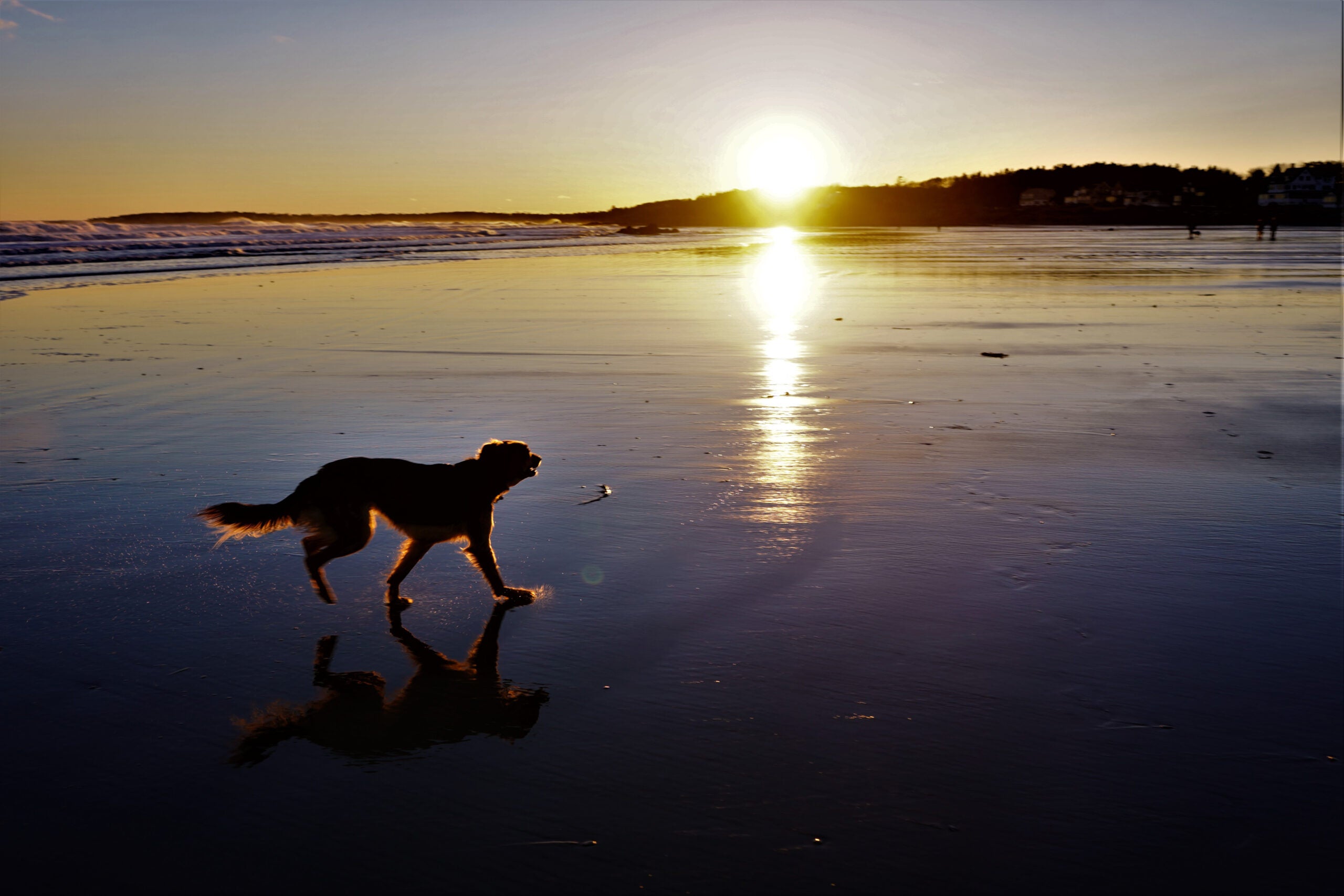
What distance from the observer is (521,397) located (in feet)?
33.3

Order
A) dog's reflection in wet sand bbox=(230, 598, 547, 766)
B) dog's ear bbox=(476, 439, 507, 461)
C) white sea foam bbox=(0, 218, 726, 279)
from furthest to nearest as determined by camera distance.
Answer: white sea foam bbox=(0, 218, 726, 279), dog's ear bbox=(476, 439, 507, 461), dog's reflection in wet sand bbox=(230, 598, 547, 766)

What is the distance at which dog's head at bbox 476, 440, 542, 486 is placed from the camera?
525cm

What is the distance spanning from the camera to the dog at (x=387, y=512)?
201 inches

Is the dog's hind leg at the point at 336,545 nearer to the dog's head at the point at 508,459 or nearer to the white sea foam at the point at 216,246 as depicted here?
the dog's head at the point at 508,459

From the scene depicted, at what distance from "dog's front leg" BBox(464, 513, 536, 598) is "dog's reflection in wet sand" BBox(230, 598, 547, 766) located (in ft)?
2.05

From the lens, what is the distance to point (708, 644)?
4469 mm

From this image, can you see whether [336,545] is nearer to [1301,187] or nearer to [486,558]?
[486,558]

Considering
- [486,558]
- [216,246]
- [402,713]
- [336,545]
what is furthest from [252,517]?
[216,246]

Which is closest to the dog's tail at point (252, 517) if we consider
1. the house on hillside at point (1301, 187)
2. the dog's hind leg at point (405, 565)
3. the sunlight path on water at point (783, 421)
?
the dog's hind leg at point (405, 565)

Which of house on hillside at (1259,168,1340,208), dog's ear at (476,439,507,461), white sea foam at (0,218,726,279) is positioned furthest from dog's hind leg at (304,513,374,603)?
house on hillside at (1259,168,1340,208)

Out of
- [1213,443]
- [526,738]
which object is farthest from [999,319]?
[526,738]

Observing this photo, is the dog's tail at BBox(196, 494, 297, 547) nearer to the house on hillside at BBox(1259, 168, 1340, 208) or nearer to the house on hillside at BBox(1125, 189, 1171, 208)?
the house on hillside at BBox(1259, 168, 1340, 208)

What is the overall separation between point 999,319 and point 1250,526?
11593mm

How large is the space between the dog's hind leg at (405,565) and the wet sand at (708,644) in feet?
0.41
